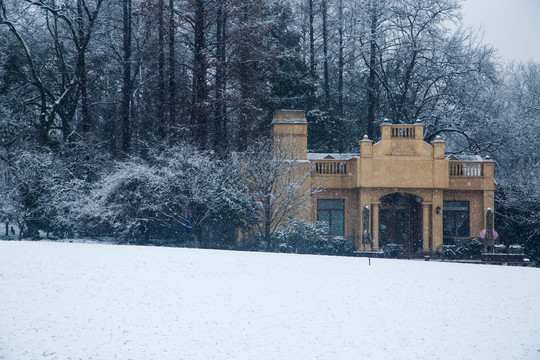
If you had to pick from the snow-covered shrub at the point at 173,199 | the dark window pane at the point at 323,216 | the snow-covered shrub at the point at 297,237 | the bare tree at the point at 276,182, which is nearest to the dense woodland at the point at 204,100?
the snow-covered shrub at the point at 173,199

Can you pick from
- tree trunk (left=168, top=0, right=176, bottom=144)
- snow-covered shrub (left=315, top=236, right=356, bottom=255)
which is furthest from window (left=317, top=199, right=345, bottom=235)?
tree trunk (left=168, top=0, right=176, bottom=144)

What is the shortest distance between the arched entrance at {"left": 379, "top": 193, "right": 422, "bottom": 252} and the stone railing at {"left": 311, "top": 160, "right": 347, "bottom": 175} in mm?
2578

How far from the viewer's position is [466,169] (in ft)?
87.7

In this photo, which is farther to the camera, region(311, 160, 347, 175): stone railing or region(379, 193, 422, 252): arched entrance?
region(379, 193, 422, 252): arched entrance

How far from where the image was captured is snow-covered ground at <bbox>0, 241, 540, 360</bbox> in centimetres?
1081

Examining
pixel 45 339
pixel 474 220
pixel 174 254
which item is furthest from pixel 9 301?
pixel 474 220

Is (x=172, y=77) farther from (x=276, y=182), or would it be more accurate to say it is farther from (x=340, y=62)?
(x=340, y=62)

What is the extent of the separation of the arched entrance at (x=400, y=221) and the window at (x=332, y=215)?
6.73 ft

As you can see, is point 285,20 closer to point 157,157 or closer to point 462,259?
point 157,157

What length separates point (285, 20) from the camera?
116ft

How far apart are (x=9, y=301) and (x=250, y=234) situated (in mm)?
12960

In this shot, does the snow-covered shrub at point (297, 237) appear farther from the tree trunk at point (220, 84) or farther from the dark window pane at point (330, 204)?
A: the tree trunk at point (220, 84)

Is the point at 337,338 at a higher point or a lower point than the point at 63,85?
lower

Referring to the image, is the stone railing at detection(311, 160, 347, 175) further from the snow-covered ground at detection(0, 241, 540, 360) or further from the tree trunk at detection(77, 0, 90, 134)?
the tree trunk at detection(77, 0, 90, 134)
